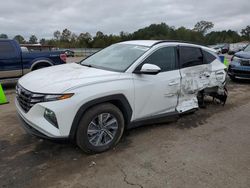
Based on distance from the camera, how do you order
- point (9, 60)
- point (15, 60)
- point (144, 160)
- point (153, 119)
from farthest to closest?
1. point (15, 60)
2. point (9, 60)
3. point (153, 119)
4. point (144, 160)

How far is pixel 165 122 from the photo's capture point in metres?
5.00

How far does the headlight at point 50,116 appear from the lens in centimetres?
321

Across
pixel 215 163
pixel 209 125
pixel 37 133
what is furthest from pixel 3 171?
pixel 209 125

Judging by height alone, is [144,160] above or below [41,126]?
below

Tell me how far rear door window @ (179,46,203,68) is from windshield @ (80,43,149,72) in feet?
2.83

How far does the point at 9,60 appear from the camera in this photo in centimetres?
849

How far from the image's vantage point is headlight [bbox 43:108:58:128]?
3.21 metres

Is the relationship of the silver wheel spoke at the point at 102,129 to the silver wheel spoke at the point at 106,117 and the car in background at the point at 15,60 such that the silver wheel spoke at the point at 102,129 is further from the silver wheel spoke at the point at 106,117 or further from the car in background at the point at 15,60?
the car in background at the point at 15,60

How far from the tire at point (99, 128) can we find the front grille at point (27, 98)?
25.6 inches

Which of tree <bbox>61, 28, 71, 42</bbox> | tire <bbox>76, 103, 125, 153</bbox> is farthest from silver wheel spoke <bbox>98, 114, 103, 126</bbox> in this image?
tree <bbox>61, 28, 71, 42</bbox>

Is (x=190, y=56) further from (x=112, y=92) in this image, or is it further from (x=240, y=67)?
(x=240, y=67)

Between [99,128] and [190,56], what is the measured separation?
99.1 inches

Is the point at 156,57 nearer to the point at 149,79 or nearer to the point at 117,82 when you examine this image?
the point at 149,79

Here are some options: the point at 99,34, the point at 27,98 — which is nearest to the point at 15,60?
the point at 27,98
